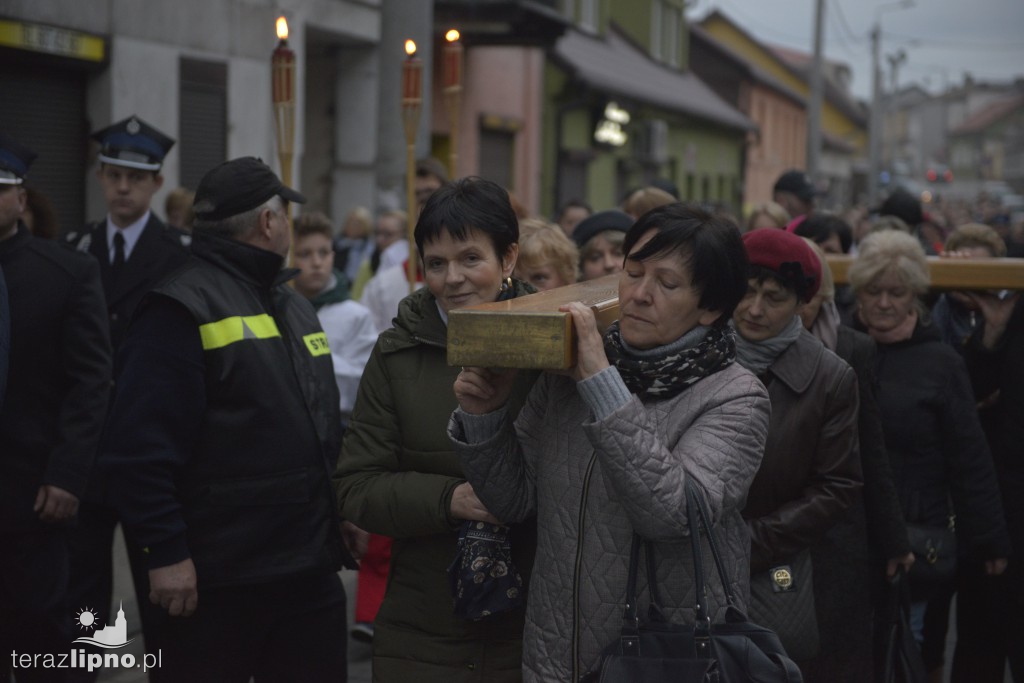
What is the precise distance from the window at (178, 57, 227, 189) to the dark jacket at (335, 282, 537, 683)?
7520 mm

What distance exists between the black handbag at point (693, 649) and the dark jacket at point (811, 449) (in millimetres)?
1093

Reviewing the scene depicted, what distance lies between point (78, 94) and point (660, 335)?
7.80 m

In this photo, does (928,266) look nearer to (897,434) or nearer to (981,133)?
(897,434)

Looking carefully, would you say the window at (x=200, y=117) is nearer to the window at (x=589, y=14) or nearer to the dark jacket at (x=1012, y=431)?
the dark jacket at (x=1012, y=431)

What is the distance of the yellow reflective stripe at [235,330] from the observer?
3.68m

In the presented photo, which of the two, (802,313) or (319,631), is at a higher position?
(802,313)

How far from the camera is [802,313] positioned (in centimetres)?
445

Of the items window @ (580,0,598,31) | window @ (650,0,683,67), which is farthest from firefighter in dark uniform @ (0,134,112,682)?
window @ (650,0,683,67)

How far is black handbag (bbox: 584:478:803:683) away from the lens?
105 inches

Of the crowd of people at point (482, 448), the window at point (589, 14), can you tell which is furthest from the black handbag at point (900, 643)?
the window at point (589, 14)

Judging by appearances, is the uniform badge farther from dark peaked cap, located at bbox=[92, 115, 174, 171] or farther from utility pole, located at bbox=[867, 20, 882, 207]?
utility pole, located at bbox=[867, 20, 882, 207]

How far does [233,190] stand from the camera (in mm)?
3881

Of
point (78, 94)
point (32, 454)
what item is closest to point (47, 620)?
point (32, 454)

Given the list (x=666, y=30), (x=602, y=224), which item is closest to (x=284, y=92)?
(x=602, y=224)
